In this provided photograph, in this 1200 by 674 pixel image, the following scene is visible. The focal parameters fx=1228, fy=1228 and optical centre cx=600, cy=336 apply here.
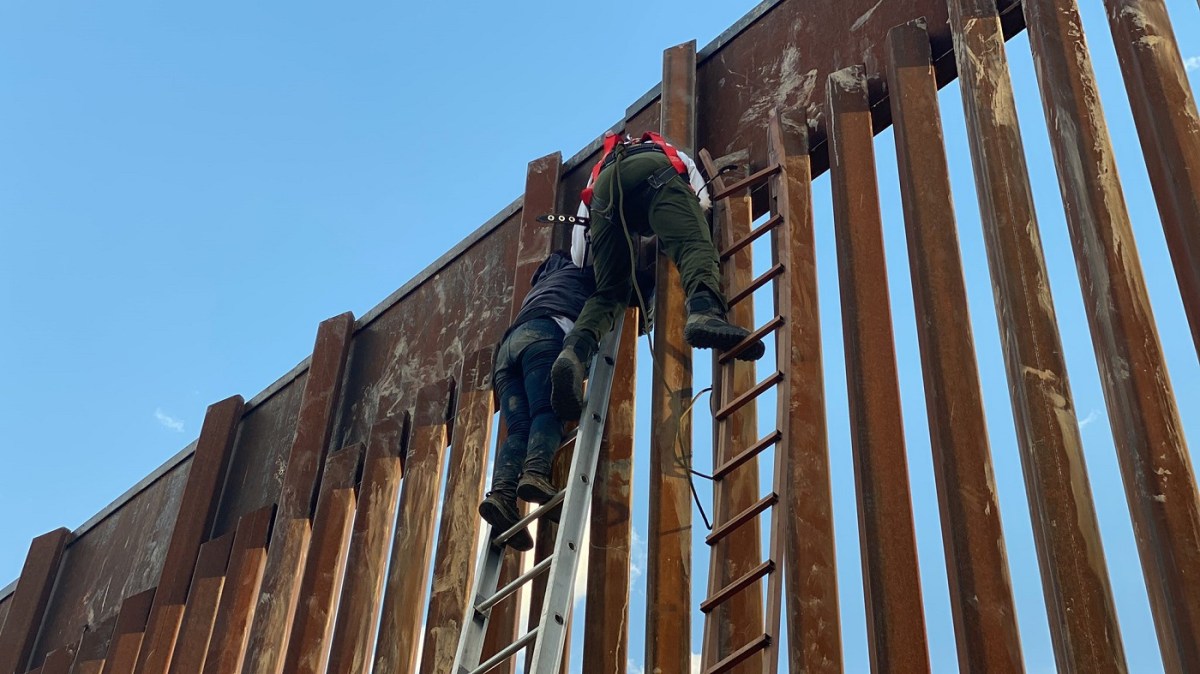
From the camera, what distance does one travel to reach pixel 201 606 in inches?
363

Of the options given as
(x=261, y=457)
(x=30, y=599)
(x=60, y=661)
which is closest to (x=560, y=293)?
(x=261, y=457)

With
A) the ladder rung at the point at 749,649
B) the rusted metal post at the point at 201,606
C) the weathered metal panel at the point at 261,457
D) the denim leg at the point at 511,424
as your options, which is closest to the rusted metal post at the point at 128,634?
the rusted metal post at the point at 201,606

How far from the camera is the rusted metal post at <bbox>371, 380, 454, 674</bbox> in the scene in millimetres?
6953

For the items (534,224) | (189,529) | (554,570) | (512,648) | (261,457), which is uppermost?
(534,224)

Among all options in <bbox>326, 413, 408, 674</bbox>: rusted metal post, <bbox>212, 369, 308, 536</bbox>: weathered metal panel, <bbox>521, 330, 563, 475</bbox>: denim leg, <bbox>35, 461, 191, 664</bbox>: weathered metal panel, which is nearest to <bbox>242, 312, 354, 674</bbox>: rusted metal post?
<bbox>212, 369, 308, 536</bbox>: weathered metal panel

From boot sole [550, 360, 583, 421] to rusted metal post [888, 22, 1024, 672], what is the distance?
1507 millimetres

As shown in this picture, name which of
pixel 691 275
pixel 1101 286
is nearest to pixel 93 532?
pixel 691 275

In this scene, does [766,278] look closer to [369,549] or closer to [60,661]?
[369,549]

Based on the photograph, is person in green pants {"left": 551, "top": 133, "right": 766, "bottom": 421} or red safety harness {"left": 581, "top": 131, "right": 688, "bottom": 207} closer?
person in green pants {"left": 551, "top": 133, "right": 766, "bottom": 421}

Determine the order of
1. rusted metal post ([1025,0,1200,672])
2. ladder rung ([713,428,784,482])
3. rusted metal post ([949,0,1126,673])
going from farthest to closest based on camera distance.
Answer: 1. ladder rung ([713,428,784,482])
2. rusted metal post ([949,0,1126,673])
3. rusted metal post ([1025,0,1200,672])

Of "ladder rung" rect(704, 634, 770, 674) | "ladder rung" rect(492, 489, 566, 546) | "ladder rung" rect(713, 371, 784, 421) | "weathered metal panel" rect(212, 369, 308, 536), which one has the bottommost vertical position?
"ladder rung" rect(704, 634, 770, 674)

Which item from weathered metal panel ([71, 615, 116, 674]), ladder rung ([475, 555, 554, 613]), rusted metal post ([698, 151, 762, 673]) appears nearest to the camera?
rusted metal post ([698, 151, 762, 673])

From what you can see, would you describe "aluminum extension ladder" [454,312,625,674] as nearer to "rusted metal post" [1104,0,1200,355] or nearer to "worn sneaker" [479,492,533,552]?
"worn sneaker" [479,492,533,552]

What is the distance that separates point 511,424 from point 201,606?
14.9ft
